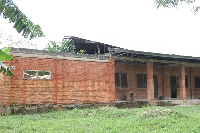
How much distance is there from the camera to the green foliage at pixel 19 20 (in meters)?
5.73

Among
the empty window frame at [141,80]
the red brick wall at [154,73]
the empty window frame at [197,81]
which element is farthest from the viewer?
the empty window frame at [197,81]

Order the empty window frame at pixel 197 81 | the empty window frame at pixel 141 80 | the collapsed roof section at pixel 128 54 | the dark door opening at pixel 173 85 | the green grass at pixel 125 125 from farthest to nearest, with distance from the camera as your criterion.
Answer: the empty window frame at pixel 197 81 < the dark door opening at pixel 173 85 < the empty window frame at pixel 141 80 < the collapsed roof section at pixel 128 54 < the green grass at pixel 125 125

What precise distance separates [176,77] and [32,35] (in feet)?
54.6

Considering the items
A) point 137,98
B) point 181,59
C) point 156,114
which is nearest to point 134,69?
point 137,98

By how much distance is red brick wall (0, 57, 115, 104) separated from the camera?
11945 millimetres

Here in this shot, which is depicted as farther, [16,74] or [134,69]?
[134,69]

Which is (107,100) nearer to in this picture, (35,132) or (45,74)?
(45,74)

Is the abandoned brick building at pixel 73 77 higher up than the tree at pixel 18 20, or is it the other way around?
the tree at pixel 18 20

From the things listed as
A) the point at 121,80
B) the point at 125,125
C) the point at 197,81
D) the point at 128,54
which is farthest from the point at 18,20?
the point at 197,81

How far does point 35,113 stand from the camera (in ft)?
39.6

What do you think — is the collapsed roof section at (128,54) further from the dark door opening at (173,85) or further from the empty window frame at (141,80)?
the dark door opening at (173,85)

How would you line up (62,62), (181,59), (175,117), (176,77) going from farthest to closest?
(176,77)
(181,59)
(62,62)
(175,117)

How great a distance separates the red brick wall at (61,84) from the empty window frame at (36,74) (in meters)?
0.22

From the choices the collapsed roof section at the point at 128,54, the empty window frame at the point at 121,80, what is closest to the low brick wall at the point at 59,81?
the collapsed roof section at the point at 128,54
